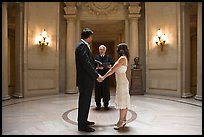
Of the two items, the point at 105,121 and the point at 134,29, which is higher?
the point at 134,29

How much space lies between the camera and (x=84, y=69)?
3439 millimetres

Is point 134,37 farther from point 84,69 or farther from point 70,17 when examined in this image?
point 84,69

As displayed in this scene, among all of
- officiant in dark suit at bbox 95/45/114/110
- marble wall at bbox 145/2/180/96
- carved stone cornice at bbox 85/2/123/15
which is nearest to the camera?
officiant in dark suit at bbox 95/45/114/110

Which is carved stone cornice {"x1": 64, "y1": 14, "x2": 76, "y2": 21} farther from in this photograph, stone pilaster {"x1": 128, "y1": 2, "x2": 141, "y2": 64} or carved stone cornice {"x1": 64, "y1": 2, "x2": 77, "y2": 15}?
stone pilaster {"x1": 128, "y1": 2, "x2": 141, "y2": 64}

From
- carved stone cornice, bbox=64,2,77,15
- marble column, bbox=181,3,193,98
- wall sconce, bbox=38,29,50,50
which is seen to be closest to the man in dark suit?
wall sconce, bbox=38,29,50,50

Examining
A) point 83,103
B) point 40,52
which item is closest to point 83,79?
point 83,103

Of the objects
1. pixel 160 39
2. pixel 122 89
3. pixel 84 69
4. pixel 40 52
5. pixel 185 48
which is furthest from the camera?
pixel 40 52

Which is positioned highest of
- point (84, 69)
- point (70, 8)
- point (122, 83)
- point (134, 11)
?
point (70, 8)

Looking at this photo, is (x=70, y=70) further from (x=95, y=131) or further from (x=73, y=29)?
(x=95, y=131)

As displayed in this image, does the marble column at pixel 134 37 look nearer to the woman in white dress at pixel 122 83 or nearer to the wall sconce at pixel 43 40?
the wall sconce at pixel 43 40

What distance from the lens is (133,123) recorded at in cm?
401

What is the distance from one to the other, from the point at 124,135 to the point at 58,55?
6026mm

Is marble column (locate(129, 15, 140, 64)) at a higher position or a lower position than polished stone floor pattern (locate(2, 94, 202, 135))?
higher

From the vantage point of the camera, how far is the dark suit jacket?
11.1 feet
